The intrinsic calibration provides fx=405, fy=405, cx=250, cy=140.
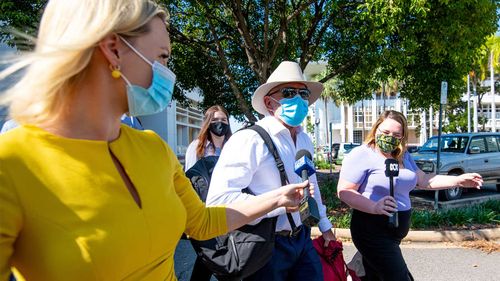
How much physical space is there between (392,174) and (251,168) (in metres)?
1.30

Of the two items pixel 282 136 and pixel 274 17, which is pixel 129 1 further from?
pixel 274 17

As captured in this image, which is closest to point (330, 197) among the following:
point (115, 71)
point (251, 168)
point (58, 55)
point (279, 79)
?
point (279, 79)

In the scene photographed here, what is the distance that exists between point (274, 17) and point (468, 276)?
7845 mm

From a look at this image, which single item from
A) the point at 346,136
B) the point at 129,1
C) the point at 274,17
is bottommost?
the point at 346,136

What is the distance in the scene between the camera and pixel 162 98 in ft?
5.18

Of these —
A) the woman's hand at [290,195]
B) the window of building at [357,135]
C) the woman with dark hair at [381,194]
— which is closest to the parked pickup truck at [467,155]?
the woman with dark hair at [381,194]

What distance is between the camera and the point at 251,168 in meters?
2.43

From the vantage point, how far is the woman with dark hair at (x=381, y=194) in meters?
3.15

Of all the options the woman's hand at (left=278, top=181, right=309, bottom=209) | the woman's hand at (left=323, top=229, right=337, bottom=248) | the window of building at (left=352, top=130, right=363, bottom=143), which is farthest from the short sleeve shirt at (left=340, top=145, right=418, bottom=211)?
the window of building at (left=352, top=130, right=363, bottom=143)

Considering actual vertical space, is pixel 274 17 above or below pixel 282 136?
above

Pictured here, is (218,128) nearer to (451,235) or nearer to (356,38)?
(451,235)

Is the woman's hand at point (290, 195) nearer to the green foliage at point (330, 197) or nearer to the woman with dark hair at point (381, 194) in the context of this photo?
the woman with dark hair at point (381, 194)

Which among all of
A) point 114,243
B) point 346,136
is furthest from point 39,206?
point 346,136

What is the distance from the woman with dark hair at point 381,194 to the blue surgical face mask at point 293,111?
0.78 m
